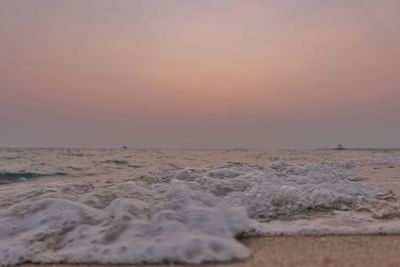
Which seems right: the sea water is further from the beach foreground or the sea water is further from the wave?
the wave

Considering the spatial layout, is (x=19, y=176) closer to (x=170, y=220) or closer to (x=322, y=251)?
(x=170, y=220)

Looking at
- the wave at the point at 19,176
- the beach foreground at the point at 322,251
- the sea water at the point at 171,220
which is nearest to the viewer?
the beach foreground at the point at 322,251

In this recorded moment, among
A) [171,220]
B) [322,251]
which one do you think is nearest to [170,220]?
[171,220]

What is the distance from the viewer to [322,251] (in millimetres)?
3699

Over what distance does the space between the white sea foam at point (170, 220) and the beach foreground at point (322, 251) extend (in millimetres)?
153

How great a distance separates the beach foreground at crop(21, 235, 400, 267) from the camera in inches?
134

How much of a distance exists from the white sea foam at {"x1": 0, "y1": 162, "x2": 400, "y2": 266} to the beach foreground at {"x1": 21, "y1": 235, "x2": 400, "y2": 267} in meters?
0.15

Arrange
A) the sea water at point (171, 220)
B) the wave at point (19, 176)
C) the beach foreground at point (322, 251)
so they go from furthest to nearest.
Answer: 1. the wave at point (19, 176)
2. the sea water at point (171, 220)
3. the beach foreground at point (322, 251)

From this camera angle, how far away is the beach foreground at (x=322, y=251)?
3412 millimetres

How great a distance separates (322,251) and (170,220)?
4.54 feet

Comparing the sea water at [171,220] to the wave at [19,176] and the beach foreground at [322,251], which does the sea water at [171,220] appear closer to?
the beach foreground at [322,251]

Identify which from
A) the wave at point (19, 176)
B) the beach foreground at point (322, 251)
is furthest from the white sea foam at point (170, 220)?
the wave at point (19, 176)

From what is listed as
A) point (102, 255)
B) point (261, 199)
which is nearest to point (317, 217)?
point (261, 199)

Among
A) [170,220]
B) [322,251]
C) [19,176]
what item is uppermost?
[170,220]
